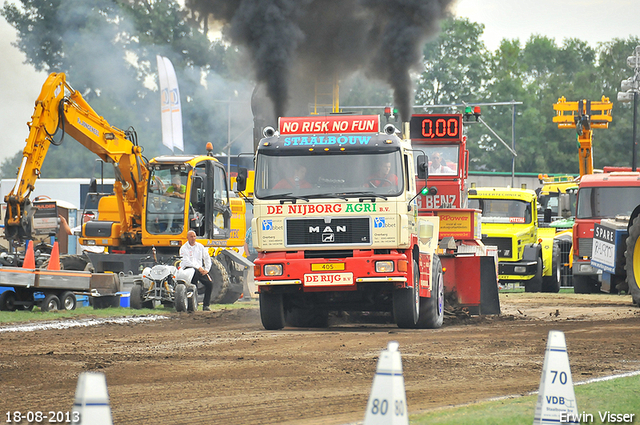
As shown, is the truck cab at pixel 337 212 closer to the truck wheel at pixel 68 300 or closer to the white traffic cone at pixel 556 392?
the truck wheel at pixel 68 300

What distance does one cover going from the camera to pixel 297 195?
1406 cm

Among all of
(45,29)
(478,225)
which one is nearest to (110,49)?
(45,29)

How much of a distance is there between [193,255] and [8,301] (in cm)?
363

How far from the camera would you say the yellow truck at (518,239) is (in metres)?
26.3

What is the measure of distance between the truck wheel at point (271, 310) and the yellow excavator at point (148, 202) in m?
6.93

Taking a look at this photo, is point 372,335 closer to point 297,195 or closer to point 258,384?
point 297,195

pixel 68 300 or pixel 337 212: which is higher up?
pixel 337 212

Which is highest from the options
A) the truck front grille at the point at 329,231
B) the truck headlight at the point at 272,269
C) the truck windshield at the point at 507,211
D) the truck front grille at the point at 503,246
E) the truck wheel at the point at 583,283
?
the truck windshield at the point at 507,211

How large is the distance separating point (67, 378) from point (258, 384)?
6.13ft

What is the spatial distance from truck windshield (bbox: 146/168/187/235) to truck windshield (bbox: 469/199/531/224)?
914cm

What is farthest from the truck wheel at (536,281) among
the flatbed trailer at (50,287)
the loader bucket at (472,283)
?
the flatbed trailer at (50,287)

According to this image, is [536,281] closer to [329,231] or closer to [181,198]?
[181,198]

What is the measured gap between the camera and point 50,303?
59.2ft

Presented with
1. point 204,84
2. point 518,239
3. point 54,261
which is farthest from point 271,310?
point 204,84
